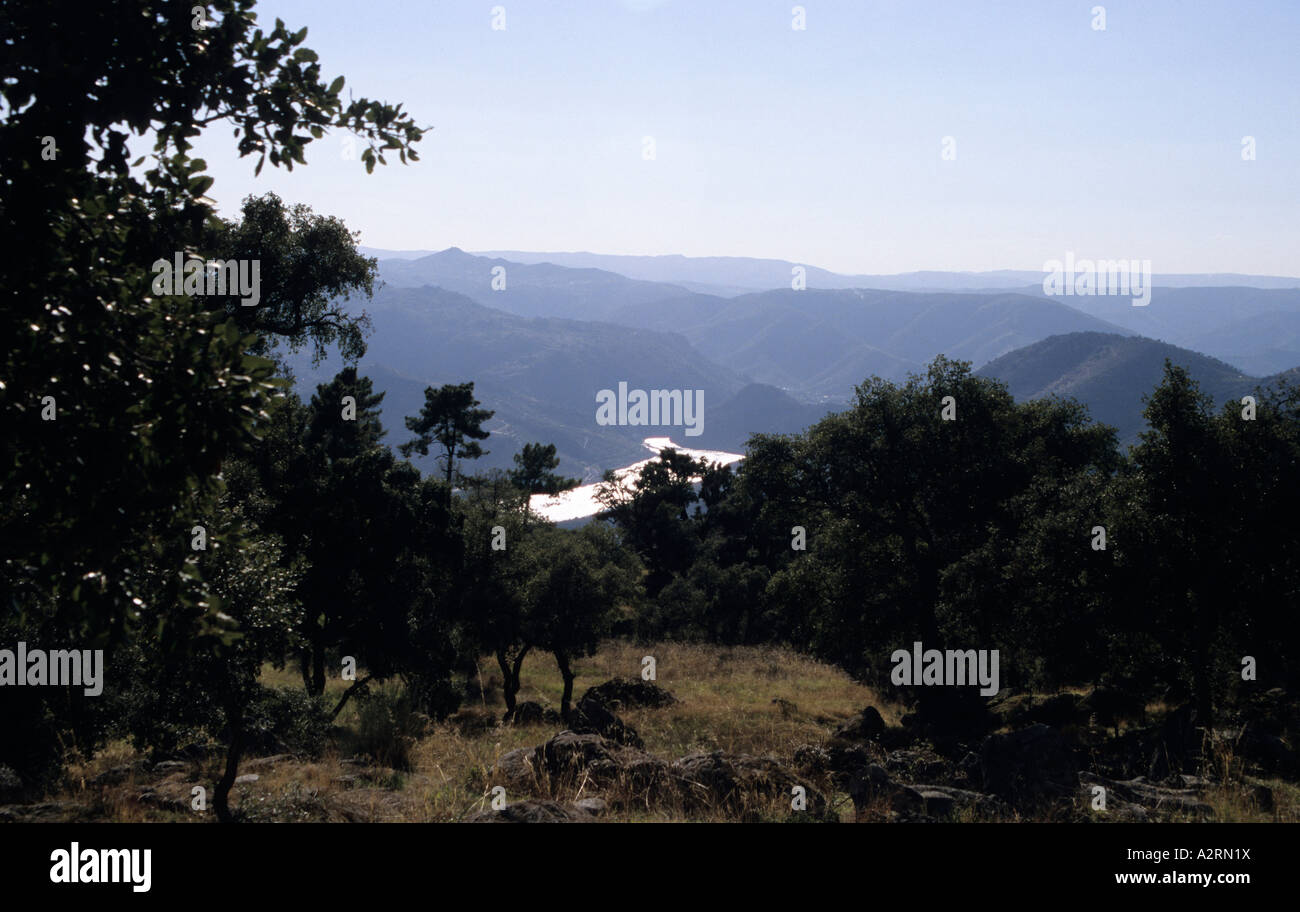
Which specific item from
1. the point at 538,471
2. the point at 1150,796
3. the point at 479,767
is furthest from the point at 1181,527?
the point at 538,471

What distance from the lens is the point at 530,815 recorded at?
7637mm

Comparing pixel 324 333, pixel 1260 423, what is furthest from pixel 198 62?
pixel 1260 423

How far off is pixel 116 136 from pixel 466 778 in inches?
323

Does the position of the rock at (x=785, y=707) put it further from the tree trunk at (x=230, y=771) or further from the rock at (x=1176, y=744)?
the tree trunk at (x=230, y=771)

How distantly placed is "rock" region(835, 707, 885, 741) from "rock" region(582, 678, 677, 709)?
28.8 ft

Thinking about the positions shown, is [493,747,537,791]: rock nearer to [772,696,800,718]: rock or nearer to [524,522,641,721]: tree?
[772,696,800,718]: rock

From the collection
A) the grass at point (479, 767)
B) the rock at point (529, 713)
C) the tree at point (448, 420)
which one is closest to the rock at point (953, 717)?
the grass at point (479, 767)

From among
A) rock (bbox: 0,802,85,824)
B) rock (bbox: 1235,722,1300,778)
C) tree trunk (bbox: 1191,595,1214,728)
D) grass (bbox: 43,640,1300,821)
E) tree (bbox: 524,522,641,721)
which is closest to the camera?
grass (bbox: 43,640,1300,821)

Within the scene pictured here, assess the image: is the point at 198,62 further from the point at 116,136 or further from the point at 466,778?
the point at 466,778

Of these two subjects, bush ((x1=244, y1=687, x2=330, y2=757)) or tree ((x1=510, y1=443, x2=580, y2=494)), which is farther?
tree ((x1=510, y1=443, x2=580, y2=494))

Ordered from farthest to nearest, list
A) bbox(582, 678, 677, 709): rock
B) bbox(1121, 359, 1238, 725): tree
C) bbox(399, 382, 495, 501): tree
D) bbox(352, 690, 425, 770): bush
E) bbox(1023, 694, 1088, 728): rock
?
bbox(399, 382, 495, 501): tree < bbox(582, 678, 677, 709): rock < bbox(1023, 694, 1088, 728): rock < bbox(1121, 359, 1238, 725): tree < bbox(352, 690, 425, 770): bush

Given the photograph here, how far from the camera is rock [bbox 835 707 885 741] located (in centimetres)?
2412

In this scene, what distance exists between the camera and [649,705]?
1230 inches

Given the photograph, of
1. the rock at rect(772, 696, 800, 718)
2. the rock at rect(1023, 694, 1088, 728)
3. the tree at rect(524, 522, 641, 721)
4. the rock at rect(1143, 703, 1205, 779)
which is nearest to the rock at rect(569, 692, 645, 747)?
the tree at rect(524, 522, 641, 721)
